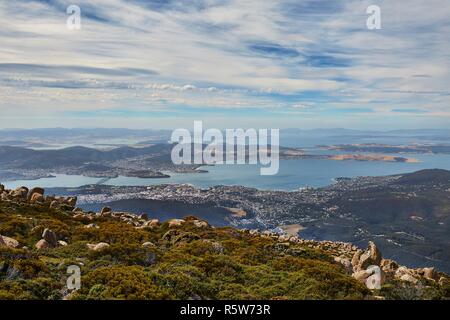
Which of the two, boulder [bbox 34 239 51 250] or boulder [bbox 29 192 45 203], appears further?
boulder [bbox 29 192 45 203]

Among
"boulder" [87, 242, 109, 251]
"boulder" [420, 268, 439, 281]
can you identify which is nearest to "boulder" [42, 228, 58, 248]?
"boulder" [87, 242, 109, 251]

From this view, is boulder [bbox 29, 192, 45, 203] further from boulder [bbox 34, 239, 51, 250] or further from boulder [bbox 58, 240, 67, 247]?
boulder [bbox 34, 239, 51, 250]

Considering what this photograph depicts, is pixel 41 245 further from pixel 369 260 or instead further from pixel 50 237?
pixel 369 260

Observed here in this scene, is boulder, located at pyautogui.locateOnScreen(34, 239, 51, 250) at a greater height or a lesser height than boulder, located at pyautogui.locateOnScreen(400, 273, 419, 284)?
greater

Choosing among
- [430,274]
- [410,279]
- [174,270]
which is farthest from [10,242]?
[430,274]

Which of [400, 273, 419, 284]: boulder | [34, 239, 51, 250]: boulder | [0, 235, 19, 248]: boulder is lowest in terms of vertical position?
[400, 273, 419, 284]: boulder

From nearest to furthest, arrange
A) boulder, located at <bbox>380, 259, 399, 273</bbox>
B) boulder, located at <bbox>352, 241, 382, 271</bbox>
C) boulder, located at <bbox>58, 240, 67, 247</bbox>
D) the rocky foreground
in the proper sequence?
the rocky foreground → boulder, located at <bbox>58, 240, 67, 247</bbox> → boulder, located at <bbox>352, 241, 382, 271</bbox> → boulder, located at <bbox>380, 259, 399, 273</bbox>

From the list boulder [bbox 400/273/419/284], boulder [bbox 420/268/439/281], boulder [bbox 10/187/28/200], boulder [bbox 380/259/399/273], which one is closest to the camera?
boulder [bbox 400/273/419/284]
